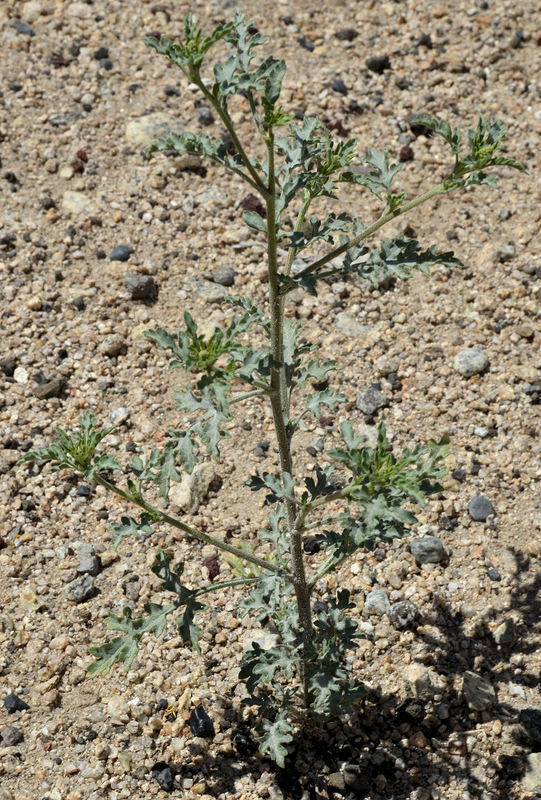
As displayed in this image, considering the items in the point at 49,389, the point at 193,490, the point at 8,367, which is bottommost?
the point at 193,490

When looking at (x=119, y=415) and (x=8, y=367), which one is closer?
(x=119, y=415)

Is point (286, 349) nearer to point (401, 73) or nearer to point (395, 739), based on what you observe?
point (395, 739)

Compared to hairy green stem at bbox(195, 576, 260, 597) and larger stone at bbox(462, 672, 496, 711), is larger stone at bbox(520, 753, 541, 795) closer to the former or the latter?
larger stone at bbox(462, 672, 496, 711)

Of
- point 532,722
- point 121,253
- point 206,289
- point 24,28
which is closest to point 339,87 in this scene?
point 206,289

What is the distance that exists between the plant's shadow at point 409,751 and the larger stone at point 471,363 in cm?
145

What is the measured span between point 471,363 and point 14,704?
287cm

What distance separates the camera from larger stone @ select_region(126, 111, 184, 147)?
19.3 feet

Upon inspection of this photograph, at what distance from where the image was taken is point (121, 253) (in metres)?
5.36

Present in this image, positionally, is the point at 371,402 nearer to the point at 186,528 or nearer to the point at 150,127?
the point at 186,528

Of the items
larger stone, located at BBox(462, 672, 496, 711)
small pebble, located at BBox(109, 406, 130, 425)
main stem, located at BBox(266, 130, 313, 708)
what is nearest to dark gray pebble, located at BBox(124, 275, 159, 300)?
small pebble, located at BBox(109, 406, 130, 425)

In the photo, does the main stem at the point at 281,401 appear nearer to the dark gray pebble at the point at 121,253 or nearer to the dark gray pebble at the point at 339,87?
the dark gray pebble at the point at 121,253

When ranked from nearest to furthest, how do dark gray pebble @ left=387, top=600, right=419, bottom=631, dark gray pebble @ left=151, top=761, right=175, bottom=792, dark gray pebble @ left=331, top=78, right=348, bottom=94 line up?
dark gray pebble @ left=151, top=761, right=175, bottom=792, dark gray pebble @ left=387, top=600, right=419, bottom=631, dark gray pebble @ left=331, top=78, right=348, bottom=94

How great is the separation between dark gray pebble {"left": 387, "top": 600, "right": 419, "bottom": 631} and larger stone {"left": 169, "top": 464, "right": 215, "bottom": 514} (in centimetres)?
112

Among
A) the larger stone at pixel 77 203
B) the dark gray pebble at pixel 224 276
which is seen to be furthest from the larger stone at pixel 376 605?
the larger stone at pixel 77 203
